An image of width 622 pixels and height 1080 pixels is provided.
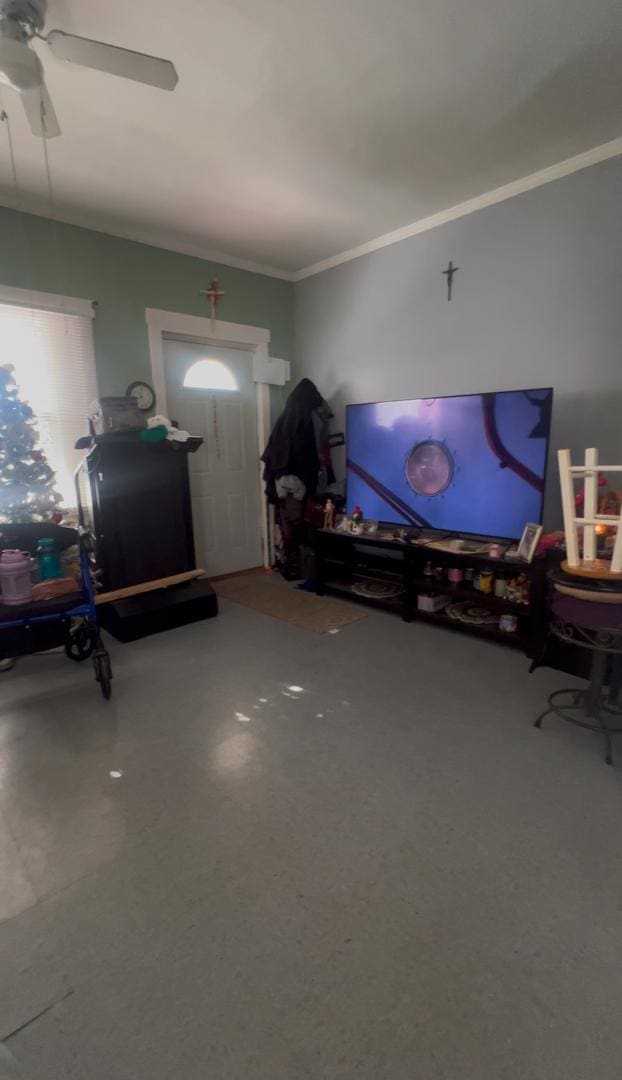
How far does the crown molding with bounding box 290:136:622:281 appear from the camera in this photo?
270 centimetres

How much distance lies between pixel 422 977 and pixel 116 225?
4.37 m

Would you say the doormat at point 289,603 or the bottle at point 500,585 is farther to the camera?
the doormat at point 289,603

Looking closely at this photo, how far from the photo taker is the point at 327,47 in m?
1.96

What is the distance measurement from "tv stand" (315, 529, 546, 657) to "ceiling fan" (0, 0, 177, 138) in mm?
2668

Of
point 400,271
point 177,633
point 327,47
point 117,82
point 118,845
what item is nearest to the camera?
point 118,845

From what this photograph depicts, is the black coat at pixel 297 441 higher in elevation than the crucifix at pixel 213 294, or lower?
lower

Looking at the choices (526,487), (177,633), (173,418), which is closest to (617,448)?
(526,487)

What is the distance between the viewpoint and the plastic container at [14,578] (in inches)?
90.5

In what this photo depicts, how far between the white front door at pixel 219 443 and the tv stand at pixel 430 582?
981 millimetres

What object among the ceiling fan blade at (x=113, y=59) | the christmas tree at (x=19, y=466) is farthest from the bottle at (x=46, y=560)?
the ceiling fan blade at (x=113, y=59)

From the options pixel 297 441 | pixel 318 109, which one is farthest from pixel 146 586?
pixel 318 109

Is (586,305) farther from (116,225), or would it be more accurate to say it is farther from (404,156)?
(116,225)

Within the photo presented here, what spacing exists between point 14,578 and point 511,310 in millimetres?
3320

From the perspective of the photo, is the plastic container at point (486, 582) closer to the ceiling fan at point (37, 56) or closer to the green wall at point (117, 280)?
the ceiling fan at point (37, 56)
